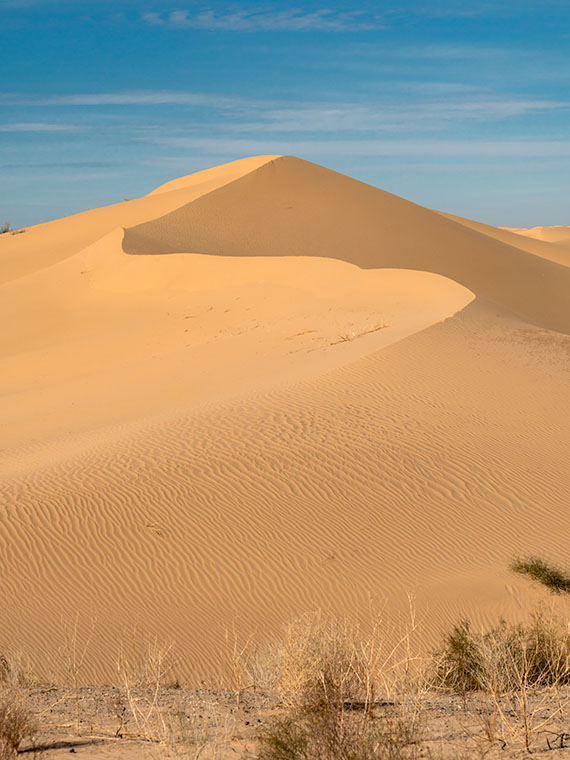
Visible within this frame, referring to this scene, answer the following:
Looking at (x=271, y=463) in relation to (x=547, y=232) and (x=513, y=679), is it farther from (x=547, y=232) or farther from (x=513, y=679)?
(x=547, y=232)

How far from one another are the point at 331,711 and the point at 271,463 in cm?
588

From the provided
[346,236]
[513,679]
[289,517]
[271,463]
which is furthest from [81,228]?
[513,679]

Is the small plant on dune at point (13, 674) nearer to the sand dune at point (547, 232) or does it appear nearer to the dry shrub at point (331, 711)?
the dry shrub at point (331, 711)

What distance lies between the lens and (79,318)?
22.6 meters

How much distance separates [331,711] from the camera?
11.6ft

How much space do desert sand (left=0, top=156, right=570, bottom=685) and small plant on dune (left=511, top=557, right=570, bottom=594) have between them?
149 mm

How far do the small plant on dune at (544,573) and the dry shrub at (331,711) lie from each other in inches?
119

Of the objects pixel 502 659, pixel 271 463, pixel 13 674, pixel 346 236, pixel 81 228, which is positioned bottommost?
pixel 502 659

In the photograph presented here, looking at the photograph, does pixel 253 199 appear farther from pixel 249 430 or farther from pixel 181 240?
pixel 249 430

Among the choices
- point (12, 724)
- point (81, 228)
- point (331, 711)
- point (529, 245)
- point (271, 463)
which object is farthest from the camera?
point (529, 245)

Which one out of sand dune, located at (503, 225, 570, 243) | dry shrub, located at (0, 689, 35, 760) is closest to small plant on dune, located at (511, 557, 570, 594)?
dry shrub, located at (0, 689, 35, 760)

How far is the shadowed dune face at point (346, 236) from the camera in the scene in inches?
1206

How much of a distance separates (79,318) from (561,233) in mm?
81435

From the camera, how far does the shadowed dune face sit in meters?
30.6
